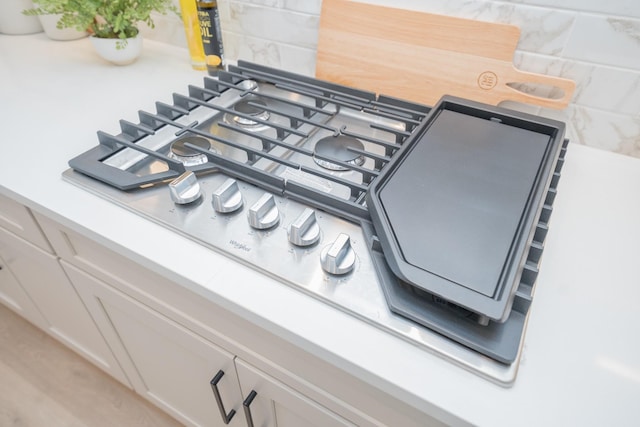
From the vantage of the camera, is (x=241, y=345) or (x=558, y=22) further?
(x=558, y=22)

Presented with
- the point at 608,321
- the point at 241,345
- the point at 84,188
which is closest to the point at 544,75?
the point at 608,321

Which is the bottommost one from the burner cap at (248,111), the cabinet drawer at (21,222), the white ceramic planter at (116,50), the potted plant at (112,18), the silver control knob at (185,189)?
the cabinet drawer at (21,222)

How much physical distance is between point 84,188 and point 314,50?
0.61m

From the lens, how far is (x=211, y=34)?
93cm

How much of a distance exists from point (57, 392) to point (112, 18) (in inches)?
44.8

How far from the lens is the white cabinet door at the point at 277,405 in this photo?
59cm

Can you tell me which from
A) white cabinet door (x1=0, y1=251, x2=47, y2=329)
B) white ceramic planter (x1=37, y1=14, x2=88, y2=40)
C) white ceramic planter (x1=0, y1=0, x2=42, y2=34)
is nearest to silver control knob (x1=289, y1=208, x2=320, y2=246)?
white cabinet door (x1=0, y1=251, x2=47, y2=329)

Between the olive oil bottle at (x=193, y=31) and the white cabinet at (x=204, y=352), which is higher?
the olive oil bottle at (x=193, y=31)

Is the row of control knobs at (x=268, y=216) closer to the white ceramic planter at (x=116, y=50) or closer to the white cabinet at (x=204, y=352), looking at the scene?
the white cabinet at (x=204, y=352)

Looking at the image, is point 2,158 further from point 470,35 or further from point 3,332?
point 3,332

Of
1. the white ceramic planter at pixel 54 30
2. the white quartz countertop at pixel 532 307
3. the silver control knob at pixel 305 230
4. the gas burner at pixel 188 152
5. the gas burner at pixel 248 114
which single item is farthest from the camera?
the white ceramic planter at pixel 54 30

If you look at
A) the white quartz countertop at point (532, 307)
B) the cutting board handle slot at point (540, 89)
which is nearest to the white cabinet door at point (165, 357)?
the white quartz countertop at point (532, 307)

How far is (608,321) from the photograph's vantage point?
1.60 feet

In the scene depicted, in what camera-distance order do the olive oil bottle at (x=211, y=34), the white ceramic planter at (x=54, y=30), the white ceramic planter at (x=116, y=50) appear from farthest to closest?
the white ceramic planter at (x=54, y=30)
the white ceramic planter at (x=116, y=50)
the olive oil bottle at (x=211, y=34)
